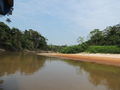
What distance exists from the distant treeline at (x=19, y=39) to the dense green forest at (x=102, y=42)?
56.8 feet

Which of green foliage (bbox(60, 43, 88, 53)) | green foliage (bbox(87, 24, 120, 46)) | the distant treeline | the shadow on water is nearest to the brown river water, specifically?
the shadow on water

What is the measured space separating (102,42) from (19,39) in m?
30.3

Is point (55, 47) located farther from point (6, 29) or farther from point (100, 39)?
point (100, 39)

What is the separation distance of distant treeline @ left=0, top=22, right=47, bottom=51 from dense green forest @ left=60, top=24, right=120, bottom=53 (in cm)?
1732

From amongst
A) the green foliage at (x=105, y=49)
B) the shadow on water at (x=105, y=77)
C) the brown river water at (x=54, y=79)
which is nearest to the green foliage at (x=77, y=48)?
the green foliage at (x=105, y=49)

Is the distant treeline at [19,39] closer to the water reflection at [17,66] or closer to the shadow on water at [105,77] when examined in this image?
the water reflection at [17,66]

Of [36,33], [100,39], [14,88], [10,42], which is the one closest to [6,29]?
[10,42]

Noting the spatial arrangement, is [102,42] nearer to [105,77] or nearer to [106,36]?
[106,36]

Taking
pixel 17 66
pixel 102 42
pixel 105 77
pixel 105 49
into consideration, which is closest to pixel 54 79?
pixel 105 77

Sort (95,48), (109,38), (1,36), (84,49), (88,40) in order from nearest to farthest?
1. (95,48)
2. (109,38)
3. (84,49)
4. (1,36)
5. (88,40)

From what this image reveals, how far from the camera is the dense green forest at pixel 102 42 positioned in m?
40.6

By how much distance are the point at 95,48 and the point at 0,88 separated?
1462 inches

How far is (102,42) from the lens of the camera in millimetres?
49000

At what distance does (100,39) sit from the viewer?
Answer: 51406 millimetres
